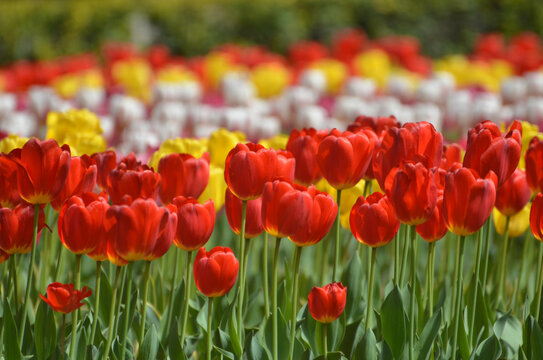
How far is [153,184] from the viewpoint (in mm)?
1782

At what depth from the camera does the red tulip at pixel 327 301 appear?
1.71m

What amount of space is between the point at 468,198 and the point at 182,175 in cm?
71

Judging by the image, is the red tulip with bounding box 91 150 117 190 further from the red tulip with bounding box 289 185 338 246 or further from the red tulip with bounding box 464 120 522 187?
the red tulip with bounding box 464 120 522 187

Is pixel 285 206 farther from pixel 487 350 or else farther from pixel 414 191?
pixel 487 350

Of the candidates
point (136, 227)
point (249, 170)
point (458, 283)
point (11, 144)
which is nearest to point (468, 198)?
point (458, 283)

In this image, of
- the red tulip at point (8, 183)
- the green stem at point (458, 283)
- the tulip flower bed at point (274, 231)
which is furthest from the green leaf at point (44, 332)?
the green stem at point (458, 283)

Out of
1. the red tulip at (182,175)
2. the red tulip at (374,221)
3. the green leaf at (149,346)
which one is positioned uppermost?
the red tulip at (182,175)

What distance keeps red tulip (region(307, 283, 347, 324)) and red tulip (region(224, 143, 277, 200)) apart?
27cm

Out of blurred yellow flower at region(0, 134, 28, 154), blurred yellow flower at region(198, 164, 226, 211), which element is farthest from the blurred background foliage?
blurred yellow flower at region(198, 164, 226, 211)

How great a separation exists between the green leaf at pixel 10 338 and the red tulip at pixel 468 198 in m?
1.00

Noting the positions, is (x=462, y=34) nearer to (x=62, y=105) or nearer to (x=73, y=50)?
(x=73, y=50)

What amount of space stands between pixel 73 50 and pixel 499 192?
7.83m

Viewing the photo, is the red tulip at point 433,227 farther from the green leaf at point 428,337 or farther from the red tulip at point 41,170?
the red tulip at point 41,170

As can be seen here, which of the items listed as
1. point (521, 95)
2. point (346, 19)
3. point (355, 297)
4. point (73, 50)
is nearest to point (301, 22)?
point (346, 19)
